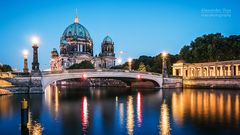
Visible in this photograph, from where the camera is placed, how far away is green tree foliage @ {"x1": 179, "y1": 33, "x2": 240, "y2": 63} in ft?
246

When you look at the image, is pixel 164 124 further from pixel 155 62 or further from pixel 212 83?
pixel 155 62

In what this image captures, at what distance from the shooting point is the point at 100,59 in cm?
16450

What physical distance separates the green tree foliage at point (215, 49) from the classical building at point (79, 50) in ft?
275

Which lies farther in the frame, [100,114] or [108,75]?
[108,75]

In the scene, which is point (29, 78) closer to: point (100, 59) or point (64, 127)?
point (64, 127)

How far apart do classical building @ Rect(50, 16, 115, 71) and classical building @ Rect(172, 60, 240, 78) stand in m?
82.2

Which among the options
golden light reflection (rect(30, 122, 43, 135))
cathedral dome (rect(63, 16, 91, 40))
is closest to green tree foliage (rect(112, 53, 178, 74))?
cathedral dome (rect(63, 16, 91, 40))

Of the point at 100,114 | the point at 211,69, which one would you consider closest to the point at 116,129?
the point at 100,114

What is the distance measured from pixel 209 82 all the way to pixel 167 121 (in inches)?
1933

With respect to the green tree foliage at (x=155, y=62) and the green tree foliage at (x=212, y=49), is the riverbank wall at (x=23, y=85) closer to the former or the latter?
the green tree foliage at (x=212, y=49)

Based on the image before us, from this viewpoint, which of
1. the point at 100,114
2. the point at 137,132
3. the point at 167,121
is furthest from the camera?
the point at 100,114

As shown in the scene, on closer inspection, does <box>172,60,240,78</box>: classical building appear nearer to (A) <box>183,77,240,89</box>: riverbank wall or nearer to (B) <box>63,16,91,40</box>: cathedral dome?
(A) <box>183,77,240,89</box>: riverbank wall

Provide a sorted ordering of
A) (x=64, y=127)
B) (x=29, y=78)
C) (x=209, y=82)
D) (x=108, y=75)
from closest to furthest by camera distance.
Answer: (x=64, y=127)
(x=29, y=78)
(x=108, y=75)
(x=209, y=82)

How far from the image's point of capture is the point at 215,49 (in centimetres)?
7575
